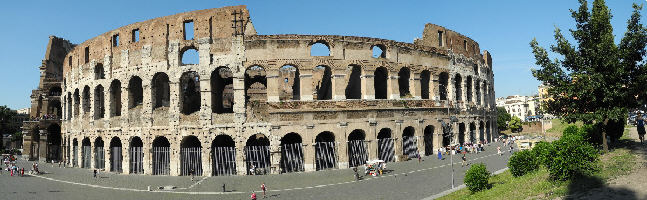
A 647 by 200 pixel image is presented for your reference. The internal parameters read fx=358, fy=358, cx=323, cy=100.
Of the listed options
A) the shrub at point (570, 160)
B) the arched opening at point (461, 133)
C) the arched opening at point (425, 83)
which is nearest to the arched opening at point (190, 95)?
the arched opening at point (425, 83)

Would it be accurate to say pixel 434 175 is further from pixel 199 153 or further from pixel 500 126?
pixel 500 126

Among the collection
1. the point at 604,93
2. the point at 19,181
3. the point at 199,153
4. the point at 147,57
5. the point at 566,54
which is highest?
the point at 147,57

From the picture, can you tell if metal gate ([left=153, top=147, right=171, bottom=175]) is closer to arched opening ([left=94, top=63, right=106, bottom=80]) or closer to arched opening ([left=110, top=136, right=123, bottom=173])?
arched opening ([left=110, top=136, right=123, bottom=173])

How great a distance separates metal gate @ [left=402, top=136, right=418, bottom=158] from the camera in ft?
88.6

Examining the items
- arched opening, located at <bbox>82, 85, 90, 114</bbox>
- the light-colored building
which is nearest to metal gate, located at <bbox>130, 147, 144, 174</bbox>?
arched opening, located at <bbox>82, 85, 90, 114</bbox>

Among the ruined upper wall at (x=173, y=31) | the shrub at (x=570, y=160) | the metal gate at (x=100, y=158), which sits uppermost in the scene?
the ruined upper wall at (x=173, y=31)

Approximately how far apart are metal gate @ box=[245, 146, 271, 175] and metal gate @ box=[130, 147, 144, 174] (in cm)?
845

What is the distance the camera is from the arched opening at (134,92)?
88.1 ft

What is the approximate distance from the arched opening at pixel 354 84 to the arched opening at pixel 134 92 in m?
16.5

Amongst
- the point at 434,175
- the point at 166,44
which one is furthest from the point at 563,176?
the point at 166,44

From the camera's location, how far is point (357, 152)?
81.8 ft

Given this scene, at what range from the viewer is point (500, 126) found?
56781 mm

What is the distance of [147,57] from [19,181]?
12580 millimetres

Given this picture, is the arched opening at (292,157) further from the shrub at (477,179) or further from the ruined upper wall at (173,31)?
the shrub at (477,179)
